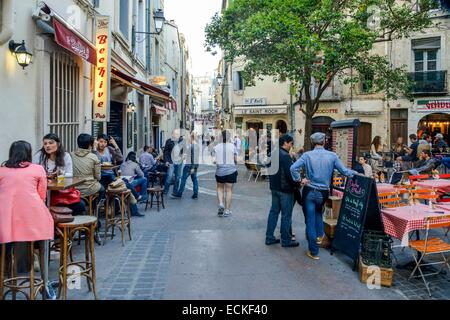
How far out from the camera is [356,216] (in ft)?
17.5

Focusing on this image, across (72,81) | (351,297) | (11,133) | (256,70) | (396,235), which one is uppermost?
(256,70)

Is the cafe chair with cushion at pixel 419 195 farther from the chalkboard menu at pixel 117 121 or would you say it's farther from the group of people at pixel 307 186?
the chalkboard menu at pixel 117 121

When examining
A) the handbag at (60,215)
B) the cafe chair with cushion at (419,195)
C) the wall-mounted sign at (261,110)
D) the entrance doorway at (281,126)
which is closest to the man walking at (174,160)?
the cafe chair with cushion at (419,195)

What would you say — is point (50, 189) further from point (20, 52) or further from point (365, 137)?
point (365, 137)

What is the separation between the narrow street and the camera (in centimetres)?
443

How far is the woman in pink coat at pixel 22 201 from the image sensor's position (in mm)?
3684

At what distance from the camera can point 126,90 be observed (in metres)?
14.2

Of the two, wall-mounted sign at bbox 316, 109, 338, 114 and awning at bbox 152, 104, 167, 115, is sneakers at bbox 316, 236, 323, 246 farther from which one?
wall-mounted sign at bbox 316, 109, 338, 114

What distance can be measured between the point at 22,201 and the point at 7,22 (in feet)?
10.6

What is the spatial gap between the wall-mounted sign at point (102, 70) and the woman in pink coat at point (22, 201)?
605 cm

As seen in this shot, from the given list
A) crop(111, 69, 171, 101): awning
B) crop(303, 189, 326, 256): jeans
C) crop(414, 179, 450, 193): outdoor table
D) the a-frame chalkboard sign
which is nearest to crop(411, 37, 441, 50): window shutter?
crop(111, 69, 171, 101): awning
